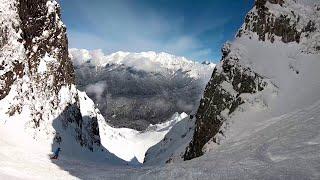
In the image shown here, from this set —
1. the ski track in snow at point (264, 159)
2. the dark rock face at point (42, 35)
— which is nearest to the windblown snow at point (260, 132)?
the ski track in snow at point (264, 159)

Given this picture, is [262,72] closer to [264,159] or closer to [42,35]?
[264,159]

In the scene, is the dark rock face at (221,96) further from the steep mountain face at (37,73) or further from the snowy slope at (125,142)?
the snowy slope at (125,142)

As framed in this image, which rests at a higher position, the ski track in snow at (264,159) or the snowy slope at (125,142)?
the snowy slope at (125,142)

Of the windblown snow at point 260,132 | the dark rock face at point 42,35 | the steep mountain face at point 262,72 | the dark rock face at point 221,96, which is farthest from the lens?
the dark rock face at point 42,35

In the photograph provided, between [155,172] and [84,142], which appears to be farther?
[84,142]

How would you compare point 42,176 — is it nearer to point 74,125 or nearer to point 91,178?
point 91,178

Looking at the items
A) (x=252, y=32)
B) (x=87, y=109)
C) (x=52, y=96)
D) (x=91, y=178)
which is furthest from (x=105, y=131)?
(x=91, y=178)
